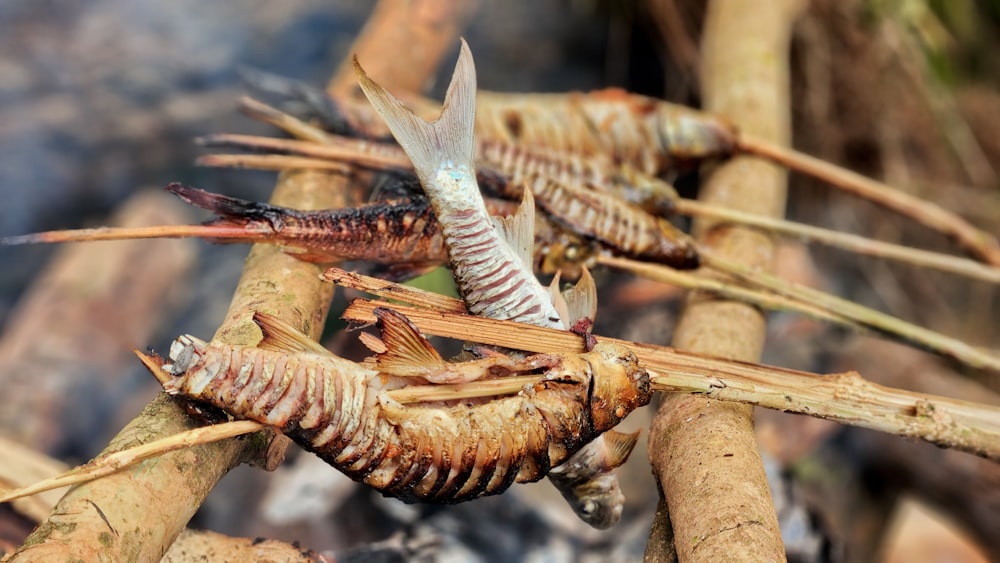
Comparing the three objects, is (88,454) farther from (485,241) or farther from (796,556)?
(796,556)

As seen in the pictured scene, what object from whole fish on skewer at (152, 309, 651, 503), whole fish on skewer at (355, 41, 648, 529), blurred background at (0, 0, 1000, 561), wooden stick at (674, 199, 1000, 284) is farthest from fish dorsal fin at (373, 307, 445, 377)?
blurred background at (0, 0, 1000, 561)

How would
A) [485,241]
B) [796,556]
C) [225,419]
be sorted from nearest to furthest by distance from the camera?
1. [225,419]
2. [485,241]
3. [796,556]

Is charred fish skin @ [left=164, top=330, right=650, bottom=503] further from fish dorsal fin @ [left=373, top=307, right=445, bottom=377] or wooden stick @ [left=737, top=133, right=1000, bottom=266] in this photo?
wooden stick @ [left=737, top=133, right=1000, bottom=266]

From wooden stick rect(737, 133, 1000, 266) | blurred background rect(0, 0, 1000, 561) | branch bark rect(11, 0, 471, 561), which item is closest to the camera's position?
branch bark rect(11, 0, 471, 561)

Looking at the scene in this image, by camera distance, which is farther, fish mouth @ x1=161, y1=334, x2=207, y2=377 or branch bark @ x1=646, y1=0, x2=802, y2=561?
branch bark @ x1=646, y1=0, x2=802, y2=561

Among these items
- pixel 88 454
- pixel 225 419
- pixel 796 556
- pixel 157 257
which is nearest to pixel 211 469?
pixel 225 419

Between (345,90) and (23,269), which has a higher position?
(345,90)

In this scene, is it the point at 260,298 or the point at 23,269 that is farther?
the point at 23,269

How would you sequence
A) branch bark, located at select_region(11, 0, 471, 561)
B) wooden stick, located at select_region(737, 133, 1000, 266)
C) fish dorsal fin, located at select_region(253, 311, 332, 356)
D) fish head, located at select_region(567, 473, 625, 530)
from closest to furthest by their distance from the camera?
branch bark, located at select_region(11, 0, 471, 561) < fish dorsal fin, located at select_region(253, 311, 332, 356) < fish head, located at select_region(567, 473, 625, 530) < wooden stick, located at select_region(737, 133, 1000, 266)
